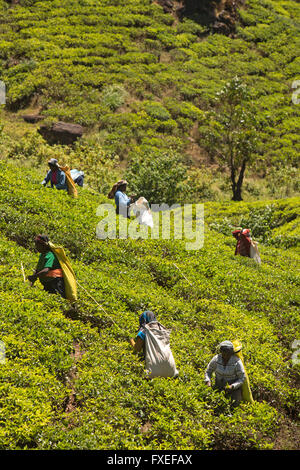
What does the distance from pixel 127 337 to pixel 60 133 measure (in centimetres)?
2053

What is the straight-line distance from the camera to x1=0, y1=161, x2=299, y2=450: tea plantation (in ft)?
17.9

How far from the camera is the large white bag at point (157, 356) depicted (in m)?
6.43

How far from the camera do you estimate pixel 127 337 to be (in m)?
7.33

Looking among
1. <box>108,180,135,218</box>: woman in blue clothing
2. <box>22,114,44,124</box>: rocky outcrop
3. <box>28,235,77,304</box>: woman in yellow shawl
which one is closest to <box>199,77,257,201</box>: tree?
<box>108,180,135,218</box>: woman in blue clothing

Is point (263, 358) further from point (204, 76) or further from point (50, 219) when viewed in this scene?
point (204, 76)

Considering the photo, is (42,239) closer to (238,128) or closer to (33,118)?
(238,128)

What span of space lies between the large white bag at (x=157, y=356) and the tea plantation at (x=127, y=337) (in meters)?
0.16

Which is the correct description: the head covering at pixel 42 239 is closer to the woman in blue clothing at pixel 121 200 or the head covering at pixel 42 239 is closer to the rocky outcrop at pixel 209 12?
the woman in blue clothing at pixel 121 200

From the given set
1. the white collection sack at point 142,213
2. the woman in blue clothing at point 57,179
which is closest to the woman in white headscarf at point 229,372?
the white collection sack at point 142,213

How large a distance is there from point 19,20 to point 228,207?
29.4 meters

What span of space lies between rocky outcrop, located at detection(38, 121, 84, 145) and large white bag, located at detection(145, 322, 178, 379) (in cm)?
2094

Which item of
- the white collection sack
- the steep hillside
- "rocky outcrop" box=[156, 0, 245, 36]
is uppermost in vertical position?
"rocky outcrop" box=[156, 0, 245, 36]

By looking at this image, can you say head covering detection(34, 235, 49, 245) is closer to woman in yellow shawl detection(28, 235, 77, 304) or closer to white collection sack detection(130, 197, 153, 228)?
woman in yellow shawl detection(28, 235, 77, 304)
